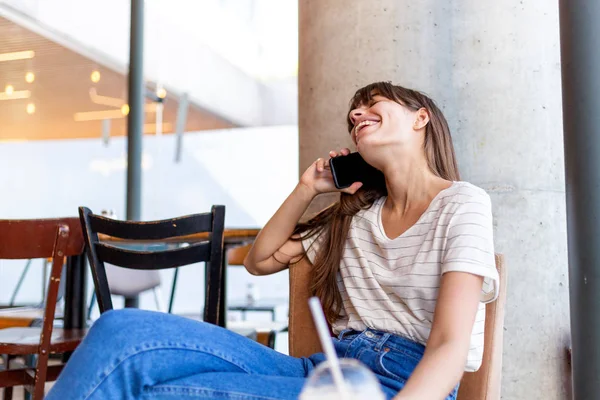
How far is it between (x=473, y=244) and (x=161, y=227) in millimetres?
1045

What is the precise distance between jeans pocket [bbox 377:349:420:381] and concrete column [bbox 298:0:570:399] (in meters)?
0.61

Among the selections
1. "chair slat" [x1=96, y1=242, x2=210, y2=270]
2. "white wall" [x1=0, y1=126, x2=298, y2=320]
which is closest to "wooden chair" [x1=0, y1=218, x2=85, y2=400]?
"chair slat" [x1=96, y1=242, x2=210, y2=270]

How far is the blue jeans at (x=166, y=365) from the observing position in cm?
105

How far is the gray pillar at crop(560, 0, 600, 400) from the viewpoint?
1.43m

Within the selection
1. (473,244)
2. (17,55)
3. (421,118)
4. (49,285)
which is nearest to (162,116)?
(17,55)

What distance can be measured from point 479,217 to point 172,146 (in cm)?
508

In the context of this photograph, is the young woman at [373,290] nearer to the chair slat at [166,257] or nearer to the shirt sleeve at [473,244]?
the shirt sleeve at [473,244]

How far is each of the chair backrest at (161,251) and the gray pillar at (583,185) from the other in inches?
40.1

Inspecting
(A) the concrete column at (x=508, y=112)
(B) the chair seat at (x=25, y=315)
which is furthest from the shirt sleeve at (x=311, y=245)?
(B) the chair seat at (x=25, y=315)

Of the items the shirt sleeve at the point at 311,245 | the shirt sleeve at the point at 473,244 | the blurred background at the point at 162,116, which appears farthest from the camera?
the blurred background at the point at 162,116

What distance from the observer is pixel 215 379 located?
1.10m

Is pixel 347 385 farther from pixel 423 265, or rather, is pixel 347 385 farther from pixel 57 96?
pixel 57 96

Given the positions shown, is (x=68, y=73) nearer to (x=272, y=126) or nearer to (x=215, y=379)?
(x=272, y=126)

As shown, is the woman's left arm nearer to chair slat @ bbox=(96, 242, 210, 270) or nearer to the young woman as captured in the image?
the young woman
